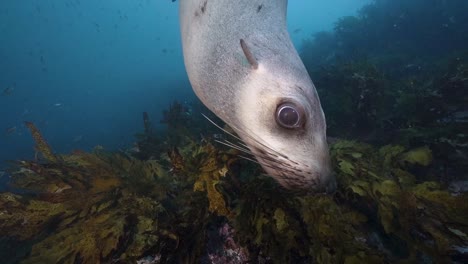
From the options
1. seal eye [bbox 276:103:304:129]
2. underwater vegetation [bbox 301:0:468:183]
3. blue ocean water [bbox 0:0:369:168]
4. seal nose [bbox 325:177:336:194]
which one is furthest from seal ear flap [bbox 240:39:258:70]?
blue ocean water [bbox 0:0:369:168]

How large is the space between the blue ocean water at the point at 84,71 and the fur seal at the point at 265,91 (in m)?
15.9

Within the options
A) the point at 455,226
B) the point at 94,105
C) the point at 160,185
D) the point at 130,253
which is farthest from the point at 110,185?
the point at 94,105

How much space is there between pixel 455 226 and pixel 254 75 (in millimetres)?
1669

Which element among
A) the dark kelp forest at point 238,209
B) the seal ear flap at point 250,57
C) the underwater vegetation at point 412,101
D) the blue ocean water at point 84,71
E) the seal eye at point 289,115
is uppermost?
the blue ocean water at point 84,71

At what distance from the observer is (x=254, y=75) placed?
4.98 feet

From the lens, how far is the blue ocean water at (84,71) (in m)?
24.4

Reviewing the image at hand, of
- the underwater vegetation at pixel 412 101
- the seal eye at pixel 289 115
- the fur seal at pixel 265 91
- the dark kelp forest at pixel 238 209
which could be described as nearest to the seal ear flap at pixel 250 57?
the fur seal at pixel 265 91

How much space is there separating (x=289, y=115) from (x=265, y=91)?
194mm

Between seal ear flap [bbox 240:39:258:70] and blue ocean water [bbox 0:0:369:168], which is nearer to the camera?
seal ear flap [bbox 240:39:258:70]

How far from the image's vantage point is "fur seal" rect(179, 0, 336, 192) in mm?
1447

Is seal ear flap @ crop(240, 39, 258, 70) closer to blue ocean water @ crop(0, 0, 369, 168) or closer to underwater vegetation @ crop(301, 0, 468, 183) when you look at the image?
underwater vegetation @ crop(301, 0, 468, 183)

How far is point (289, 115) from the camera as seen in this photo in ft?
4.54

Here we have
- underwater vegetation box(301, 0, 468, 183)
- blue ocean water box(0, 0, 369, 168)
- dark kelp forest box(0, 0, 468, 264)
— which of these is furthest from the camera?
blue ocean water box(0, 0, 369, 168)

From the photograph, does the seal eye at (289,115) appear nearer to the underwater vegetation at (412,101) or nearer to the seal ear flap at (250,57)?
the seal ear flap at (250,57)
